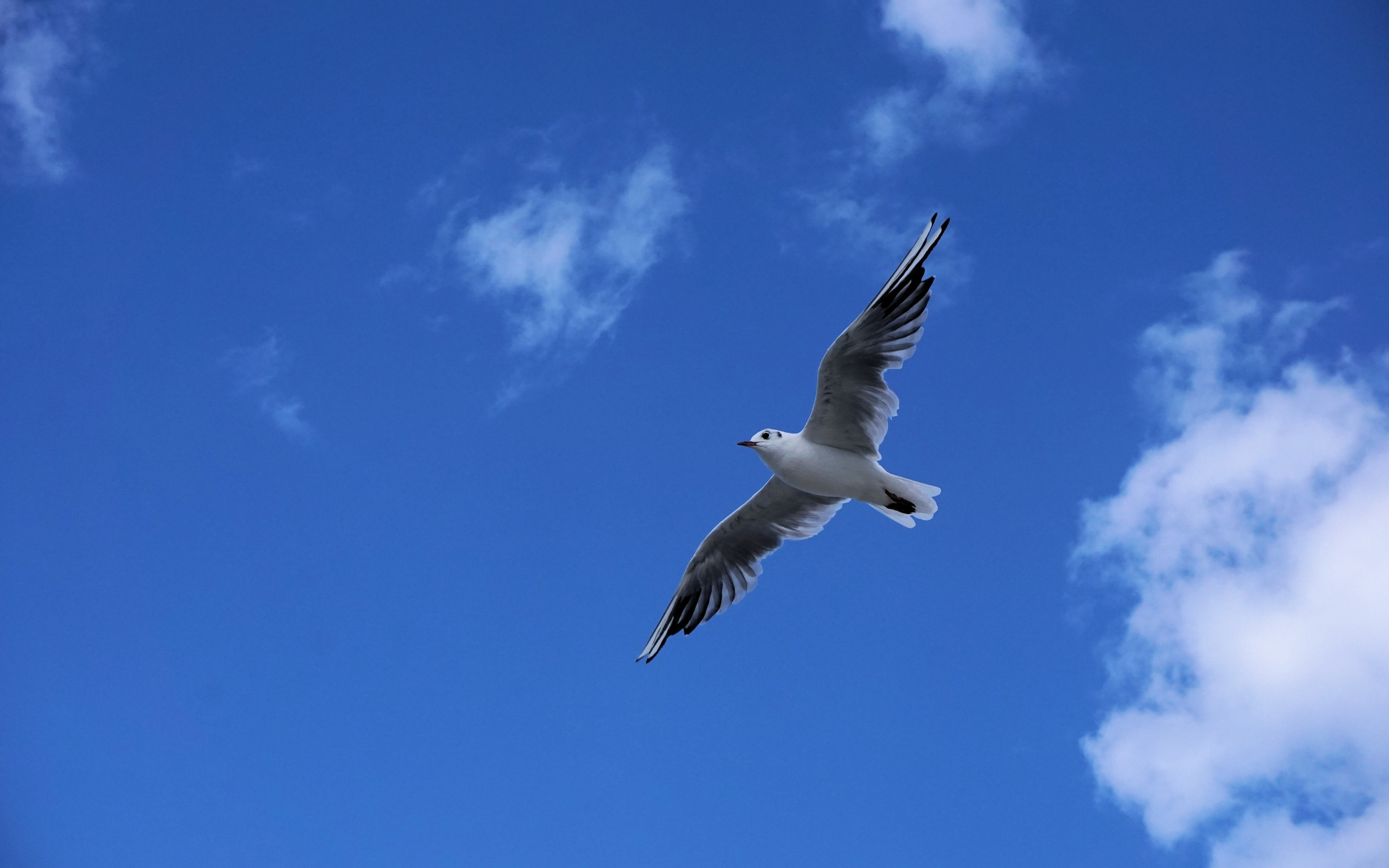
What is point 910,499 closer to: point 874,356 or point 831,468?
point 831,468

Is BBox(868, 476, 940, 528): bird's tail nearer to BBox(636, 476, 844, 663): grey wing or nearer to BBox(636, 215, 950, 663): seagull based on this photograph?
BBox(636, 215, 950, 663): seagull

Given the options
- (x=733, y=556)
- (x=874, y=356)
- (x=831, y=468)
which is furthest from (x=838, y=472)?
(x=733, y=556)

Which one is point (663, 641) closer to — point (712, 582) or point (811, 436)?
point (712, 582)

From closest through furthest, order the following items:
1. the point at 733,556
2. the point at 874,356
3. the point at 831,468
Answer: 1. the point at 874,356
2. the point at 831,468
3. the point at 733,556

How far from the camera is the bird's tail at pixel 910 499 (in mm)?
8984

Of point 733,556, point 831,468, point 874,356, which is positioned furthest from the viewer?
point 733,556

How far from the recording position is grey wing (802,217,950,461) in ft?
27.7

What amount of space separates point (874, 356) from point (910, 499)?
1.27 m

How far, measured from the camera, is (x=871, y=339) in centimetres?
852

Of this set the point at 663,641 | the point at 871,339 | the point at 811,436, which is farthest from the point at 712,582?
the point at 871,339

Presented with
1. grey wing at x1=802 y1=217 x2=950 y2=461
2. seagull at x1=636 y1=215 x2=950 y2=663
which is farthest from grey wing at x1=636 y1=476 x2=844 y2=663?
grey wing at x1=802 y1=217 x2=950 y2=461

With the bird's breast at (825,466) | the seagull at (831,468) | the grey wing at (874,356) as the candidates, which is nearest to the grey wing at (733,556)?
the seagull at (831,468)

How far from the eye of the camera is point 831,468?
9.01 metres

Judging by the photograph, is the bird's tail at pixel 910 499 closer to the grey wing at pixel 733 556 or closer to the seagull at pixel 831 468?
the seagull at pixel 831 468
